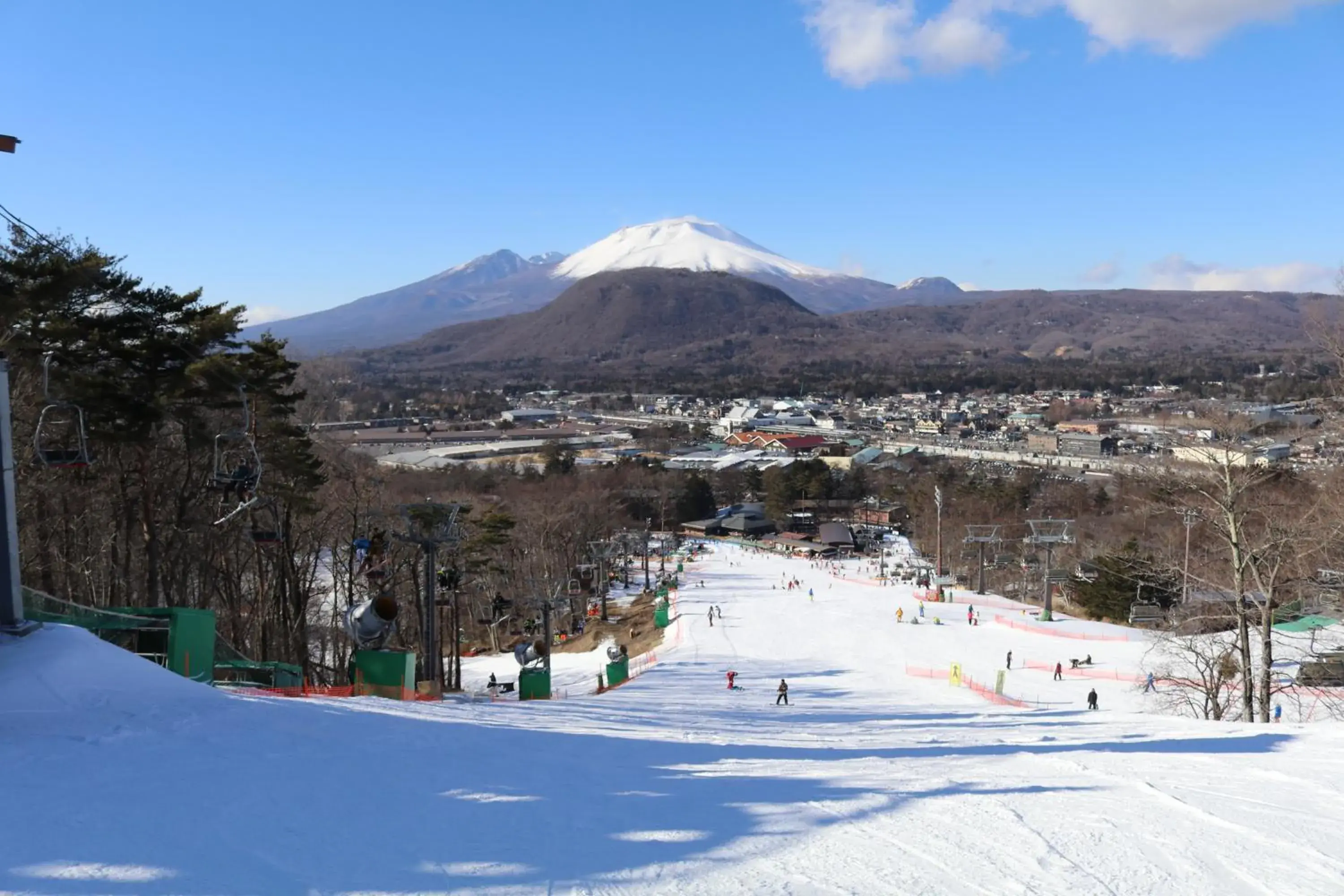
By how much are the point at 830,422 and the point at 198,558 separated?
93002 mm

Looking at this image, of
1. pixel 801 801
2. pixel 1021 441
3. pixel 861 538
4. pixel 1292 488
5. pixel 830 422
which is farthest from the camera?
pixel 830 422

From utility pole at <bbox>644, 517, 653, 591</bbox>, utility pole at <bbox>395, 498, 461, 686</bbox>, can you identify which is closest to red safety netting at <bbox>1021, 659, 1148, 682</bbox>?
utility pole at <bbox>395, 498, 461, 686</bbox>

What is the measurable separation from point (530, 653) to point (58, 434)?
7.29 metres

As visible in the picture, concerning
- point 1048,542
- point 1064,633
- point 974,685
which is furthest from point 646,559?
point 974,685

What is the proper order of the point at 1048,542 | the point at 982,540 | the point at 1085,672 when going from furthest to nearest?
the point at 982,540 < the point at 1048,542 < the point at 1085,672

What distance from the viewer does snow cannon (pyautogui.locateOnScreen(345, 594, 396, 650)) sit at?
40.7ft

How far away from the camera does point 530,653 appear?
52.6 feet

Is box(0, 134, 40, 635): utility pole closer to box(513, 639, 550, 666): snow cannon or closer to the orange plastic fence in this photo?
the orange plastic fence

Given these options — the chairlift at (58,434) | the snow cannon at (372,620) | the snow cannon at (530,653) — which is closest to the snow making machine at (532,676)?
the snow cannon at (530,653)

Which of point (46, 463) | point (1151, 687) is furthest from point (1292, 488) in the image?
point (46, 463)

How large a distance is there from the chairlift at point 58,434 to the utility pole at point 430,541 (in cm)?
377

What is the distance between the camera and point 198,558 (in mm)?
17641

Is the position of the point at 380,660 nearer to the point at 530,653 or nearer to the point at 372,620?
the point at 372,620

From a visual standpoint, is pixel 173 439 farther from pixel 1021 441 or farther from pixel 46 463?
pixel 1021 441
